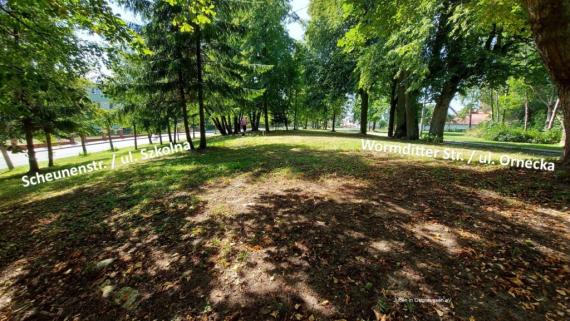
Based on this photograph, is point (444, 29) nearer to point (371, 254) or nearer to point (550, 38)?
point (550, 38)

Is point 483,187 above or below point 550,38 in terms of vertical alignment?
below

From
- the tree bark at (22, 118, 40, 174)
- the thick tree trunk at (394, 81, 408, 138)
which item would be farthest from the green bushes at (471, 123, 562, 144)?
the tree bark at (22, 118, 40, 174)

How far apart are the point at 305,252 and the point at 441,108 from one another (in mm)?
13578

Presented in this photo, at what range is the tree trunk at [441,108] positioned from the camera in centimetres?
1258

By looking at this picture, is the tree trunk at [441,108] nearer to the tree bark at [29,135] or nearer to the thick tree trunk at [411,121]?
the thick tree trunk at [411,121]

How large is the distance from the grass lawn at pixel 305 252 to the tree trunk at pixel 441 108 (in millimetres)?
8293

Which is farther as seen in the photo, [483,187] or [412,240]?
[483,187]

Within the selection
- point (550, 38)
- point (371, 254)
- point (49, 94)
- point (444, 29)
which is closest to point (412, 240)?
point (371, 254)

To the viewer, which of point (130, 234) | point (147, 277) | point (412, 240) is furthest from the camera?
point (130, 234)

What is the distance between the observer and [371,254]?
117 inches

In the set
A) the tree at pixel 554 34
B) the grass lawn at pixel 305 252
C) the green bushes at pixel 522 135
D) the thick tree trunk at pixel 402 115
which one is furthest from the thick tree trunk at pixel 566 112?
the green bushes at pixel 522 135

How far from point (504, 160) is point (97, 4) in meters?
11.3

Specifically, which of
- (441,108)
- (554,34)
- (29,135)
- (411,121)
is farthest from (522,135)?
(29,135)

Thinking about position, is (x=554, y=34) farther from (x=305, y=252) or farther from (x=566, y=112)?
(x=305, y=252)
